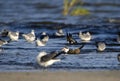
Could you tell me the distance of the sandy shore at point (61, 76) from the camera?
13477mm

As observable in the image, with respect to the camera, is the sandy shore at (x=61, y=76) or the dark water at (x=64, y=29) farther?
the dark water at (x=64, y=29)

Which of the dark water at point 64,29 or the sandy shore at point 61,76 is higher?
the sandy shore at point 61,76

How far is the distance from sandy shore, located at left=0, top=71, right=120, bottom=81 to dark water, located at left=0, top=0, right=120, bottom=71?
1.66 m

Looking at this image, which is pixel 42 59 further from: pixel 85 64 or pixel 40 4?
pixel 40 4

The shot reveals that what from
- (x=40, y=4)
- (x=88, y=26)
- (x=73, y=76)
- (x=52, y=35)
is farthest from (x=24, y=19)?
(x=73, y=76)

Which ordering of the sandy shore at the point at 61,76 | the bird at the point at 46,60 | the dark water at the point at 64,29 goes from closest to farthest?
the sandy shore at the point at 61,76 → the bird at the point at 46,60 → the dark water at the point at 64,29

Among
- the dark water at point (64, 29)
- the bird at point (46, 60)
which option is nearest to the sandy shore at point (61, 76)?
the bird at point (46, 60)

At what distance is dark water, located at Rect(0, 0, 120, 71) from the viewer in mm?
16953

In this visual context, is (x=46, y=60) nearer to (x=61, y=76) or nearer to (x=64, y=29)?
(x=61, y=76)

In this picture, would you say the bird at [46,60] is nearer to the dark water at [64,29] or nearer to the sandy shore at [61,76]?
the dark water at [64,29]

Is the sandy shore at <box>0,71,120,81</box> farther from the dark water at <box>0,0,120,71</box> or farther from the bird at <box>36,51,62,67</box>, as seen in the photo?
the dark water at <box>0,0,120,71</box>

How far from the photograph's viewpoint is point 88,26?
30516 millimetres

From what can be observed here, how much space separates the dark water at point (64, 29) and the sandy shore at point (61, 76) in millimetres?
1662

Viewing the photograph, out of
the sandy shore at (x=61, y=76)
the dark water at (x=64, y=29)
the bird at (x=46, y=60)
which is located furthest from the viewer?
the dark water at (x=64, y=29)
